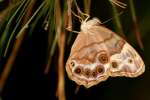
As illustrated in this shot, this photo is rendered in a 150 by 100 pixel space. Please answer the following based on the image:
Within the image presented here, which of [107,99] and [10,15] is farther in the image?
[107,99]

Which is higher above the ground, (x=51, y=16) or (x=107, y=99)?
(x=51, y=16)

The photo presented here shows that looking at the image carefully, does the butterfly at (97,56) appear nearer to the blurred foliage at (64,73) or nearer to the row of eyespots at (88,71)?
the row of eyespots at (88,71)

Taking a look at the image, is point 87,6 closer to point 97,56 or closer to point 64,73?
point 97,56

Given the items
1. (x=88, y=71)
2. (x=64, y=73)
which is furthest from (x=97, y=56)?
(x=64, y=73)

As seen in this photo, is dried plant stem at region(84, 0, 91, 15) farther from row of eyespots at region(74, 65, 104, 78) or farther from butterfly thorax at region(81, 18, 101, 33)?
row of eyespots at region(74, 65, 104, 78)

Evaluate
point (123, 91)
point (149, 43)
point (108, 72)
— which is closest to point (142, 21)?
point (149, 43)

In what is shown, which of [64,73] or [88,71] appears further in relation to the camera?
[64,73]

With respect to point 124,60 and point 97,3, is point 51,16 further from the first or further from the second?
point 97,3
